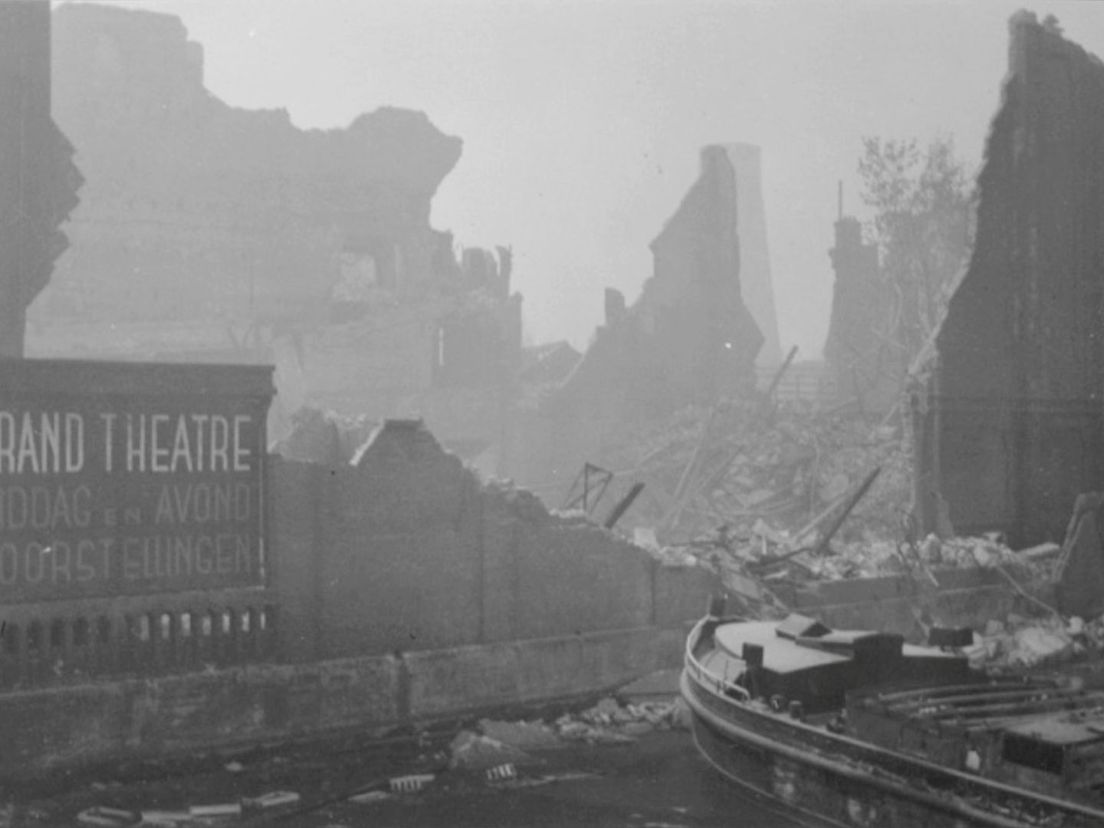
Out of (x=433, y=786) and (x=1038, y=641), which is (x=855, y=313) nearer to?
(x=1038, y=641)

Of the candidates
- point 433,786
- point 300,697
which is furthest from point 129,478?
point 433,786

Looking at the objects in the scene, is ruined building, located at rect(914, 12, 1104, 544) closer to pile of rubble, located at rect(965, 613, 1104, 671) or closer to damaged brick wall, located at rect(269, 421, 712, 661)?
pile of rubble, located at rect(965, 613, 1104, 671)

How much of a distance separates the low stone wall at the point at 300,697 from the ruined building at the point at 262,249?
77.8ft

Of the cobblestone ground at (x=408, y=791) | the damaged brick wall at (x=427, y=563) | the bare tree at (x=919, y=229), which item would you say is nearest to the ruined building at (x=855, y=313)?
the bare tree at (x=919, y=229)

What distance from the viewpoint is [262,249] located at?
4138 cm

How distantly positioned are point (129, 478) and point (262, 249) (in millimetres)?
31958

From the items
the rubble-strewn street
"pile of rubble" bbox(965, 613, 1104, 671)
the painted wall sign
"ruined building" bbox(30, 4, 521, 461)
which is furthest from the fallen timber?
"ruined building" bbox(30, 4, 521, 461)

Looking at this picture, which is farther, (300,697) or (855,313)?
(855,313)

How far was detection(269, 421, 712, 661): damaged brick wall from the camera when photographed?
37.6 ft

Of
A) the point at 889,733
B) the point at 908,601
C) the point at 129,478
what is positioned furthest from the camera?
the point at 908,601

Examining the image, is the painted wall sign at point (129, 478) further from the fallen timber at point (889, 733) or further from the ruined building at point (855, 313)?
the ruined building at point (855, 313)

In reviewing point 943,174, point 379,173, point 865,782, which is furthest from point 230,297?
point 865,782

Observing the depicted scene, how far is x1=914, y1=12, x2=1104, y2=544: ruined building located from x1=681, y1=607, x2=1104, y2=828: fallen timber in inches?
378

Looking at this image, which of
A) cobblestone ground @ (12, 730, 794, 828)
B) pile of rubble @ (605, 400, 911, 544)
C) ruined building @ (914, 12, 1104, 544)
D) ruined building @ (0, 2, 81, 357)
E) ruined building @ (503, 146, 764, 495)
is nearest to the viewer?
cobblestone ground @ (12, 730, 794, 828)
